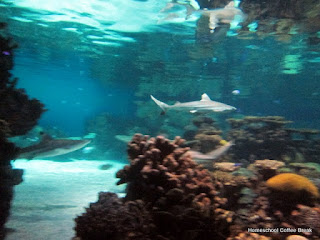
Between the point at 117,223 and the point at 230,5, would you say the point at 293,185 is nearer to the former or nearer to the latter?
the point at 117,223

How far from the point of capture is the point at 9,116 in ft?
22.9

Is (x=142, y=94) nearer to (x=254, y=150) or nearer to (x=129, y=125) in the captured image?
(x=129, y=125)

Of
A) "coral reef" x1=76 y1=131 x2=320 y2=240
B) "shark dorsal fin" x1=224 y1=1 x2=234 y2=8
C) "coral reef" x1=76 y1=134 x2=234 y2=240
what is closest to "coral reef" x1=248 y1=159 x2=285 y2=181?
"coral reef" x1=76 y1=131 x2=320 y2=240

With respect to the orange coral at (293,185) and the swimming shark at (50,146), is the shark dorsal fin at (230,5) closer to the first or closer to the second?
the swimming shark at (50,146)

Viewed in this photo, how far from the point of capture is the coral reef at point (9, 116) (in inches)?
223

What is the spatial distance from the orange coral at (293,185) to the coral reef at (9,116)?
254 inches

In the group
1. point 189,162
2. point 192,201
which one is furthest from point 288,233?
point 189,162

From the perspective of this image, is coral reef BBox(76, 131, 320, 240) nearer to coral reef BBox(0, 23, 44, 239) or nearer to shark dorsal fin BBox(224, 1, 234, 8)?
coral reef BBox(0, 23, 44, 239)

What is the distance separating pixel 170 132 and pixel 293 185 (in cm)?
2092

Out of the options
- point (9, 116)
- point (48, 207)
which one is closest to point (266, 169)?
point (48, 207)

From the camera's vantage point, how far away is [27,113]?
7.46m

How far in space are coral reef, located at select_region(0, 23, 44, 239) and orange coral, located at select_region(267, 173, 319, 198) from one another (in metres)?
6.45

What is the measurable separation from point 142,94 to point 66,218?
99.4ft

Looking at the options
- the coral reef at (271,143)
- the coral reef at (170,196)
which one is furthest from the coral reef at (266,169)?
the coral reef at (271,143)
